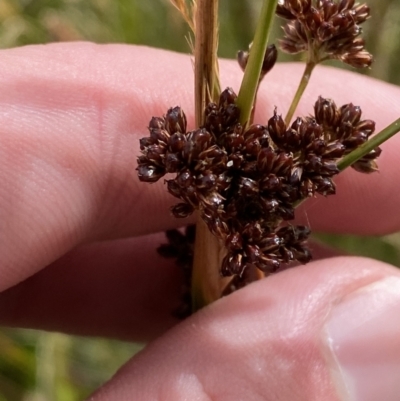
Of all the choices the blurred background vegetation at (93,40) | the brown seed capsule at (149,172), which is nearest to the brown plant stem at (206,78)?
the brown seed capsule at (149,172)

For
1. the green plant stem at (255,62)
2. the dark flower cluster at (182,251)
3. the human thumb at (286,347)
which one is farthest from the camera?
the dark flower cluster at (182,251)

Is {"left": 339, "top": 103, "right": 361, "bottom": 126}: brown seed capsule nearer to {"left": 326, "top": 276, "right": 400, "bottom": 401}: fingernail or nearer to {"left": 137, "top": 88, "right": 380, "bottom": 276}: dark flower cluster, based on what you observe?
{"left": 137, "top": 88, "right": 380, "bottom": 276}: dark flower cluster

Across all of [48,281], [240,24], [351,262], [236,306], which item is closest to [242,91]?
[236,306]

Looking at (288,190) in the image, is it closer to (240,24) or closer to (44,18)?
(240,24)

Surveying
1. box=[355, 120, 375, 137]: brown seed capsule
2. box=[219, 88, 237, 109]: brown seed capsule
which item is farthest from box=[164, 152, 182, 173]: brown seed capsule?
box=[355, 120, 375, 137]: brown seed capsule

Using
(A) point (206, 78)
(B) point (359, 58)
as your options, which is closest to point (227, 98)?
(A) point (206, 78)

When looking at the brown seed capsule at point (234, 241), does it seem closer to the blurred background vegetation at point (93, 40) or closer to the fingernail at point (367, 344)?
the fingernail at point (367, 344)
